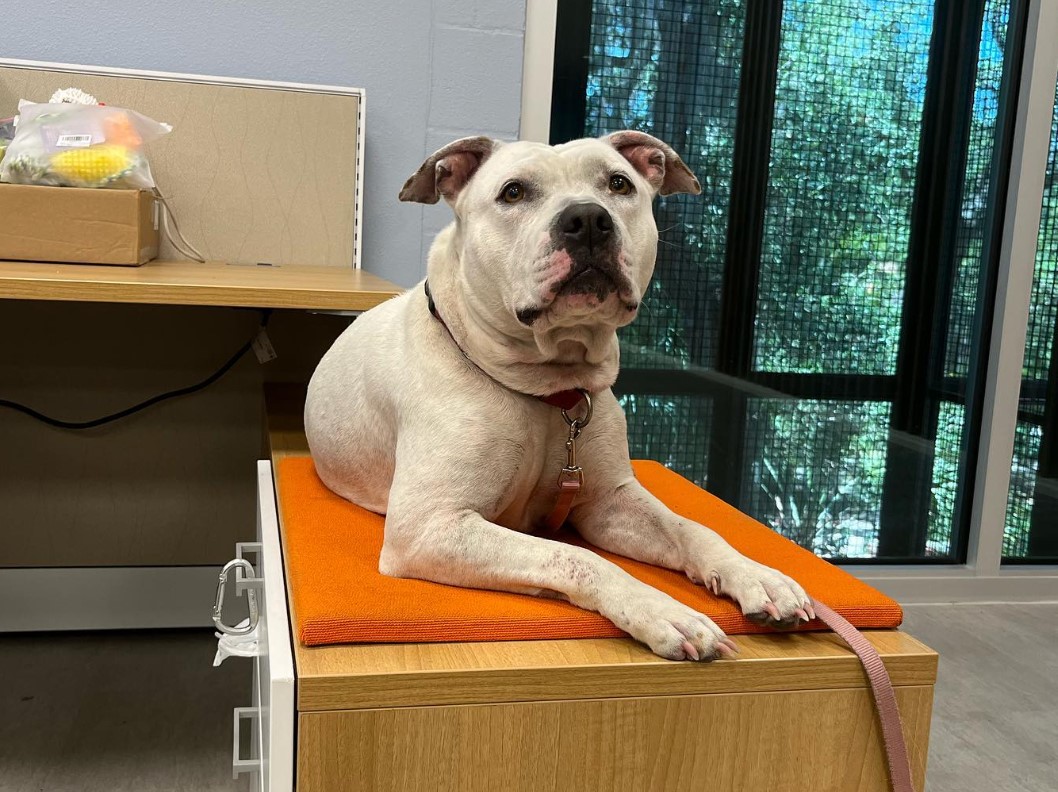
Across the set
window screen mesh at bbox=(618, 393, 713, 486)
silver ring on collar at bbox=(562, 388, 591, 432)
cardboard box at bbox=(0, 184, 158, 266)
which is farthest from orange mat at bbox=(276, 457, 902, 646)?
window screen mesh at bbox=(618, 393, 713, 486)

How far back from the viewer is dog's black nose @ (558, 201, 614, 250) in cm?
116

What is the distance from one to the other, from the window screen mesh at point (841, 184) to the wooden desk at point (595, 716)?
6.51ft

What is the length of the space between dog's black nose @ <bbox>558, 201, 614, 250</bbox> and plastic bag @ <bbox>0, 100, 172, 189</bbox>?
1.08 metres

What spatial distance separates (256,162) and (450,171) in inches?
45.9

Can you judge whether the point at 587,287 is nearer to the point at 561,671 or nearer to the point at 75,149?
the point at 561,671

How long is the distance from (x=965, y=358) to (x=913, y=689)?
225 centimetres

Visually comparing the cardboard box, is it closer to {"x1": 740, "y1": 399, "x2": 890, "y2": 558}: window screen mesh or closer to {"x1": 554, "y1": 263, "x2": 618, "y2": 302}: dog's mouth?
{"x1": 554, "y1": 263, "x2": 618, "y2": 302}: dog's mouth

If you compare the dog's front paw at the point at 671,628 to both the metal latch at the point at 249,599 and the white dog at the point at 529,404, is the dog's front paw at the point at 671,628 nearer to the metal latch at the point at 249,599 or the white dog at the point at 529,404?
the white dog at the point at 529,404

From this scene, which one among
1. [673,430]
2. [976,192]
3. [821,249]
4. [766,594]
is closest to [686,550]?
[766,594]

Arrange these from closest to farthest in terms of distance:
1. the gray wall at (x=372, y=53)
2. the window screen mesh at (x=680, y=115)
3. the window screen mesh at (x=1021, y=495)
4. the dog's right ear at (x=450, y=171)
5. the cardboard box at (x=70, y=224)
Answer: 1. the dog's right ear at (x=450, y=171)
2. the cardboard box at (x=70, y=224)
3. the gray wall at (x=372, y=53)
4. the window screen mesh at (x=680, y=115)
5. the window screen mesh at (x=1021, y=495)

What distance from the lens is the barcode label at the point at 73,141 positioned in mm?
1878

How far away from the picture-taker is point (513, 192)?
1.25 metres

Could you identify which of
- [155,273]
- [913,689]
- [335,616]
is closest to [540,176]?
[335,616]

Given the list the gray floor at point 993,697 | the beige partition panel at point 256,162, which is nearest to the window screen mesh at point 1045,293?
the gray floor at point 993,697
